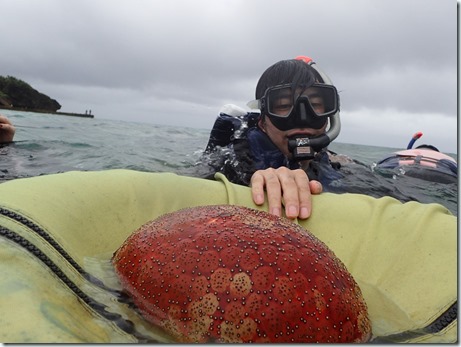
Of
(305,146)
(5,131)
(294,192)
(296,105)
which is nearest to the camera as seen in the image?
(294,192)

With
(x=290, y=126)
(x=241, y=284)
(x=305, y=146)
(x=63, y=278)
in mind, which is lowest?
(x=63, y=278)

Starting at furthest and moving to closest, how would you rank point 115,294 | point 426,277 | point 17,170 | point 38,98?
point 38,98, point 17,170, point 426,277, point 115,294

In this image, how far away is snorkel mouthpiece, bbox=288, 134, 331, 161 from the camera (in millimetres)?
3758

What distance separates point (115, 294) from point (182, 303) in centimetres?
34

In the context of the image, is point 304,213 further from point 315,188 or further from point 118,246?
point 118,246

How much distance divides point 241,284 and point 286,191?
1.07 meters

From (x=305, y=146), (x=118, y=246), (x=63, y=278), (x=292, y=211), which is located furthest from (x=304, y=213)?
(x=305, y=146)

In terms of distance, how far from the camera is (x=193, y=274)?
4.00 feet

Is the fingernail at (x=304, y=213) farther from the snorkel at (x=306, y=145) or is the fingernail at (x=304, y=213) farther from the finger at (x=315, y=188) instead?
the snorkel at (x=306, y=145)

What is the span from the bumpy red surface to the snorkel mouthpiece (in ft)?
7.79

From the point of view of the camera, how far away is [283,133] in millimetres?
4188

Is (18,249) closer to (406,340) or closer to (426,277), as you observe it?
(406,340)

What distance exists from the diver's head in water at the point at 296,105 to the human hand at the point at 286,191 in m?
1.62

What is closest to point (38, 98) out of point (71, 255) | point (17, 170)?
point (17, 170)
